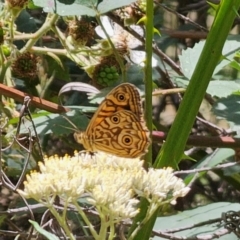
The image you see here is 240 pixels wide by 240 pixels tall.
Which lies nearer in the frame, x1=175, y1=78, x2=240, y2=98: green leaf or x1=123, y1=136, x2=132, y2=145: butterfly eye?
x1=123, y1=136, x2=132, y2=145: butterfly eye

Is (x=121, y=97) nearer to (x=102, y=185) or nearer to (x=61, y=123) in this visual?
(x=61, y=123)

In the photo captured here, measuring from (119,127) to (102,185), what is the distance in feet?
1.17

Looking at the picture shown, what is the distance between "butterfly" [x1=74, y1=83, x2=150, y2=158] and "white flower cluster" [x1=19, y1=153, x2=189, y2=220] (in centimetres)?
15

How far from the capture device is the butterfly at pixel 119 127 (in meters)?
1.05

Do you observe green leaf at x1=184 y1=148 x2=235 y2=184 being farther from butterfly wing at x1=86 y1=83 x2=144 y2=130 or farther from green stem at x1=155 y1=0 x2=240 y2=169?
green stem at x1=155 y1=0 x2=240 y2=169

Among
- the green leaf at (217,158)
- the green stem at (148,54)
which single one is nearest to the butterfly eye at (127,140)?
the green stem at (148,54)

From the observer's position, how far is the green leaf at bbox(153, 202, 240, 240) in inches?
46.7

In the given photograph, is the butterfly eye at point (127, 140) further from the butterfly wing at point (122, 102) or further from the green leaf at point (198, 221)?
the green leaf at point (198, 221)

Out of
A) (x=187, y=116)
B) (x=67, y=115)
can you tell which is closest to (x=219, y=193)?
(x=67, y=115)

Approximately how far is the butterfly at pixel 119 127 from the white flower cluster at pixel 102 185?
0.49 ft

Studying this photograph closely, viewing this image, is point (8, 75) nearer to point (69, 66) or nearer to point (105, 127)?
point (105, 127)

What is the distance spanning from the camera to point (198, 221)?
48.8 inches

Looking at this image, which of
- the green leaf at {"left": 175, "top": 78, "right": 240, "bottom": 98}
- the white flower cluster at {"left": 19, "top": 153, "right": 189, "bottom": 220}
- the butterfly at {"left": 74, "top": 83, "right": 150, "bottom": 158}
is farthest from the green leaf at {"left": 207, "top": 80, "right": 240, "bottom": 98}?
the white flower cluster at {"left": 19, "top": 153, "right": 189, "bottom": 220}

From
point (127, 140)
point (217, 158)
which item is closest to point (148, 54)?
point (127, 140)
